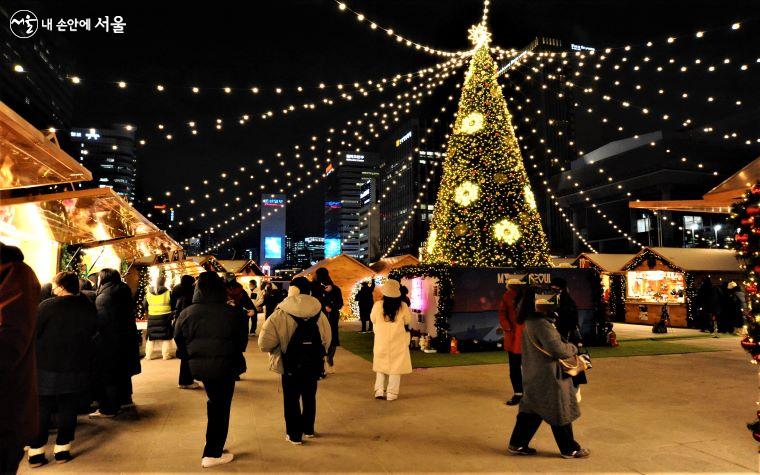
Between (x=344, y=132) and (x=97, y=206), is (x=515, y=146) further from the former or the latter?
(x=97, y=206)

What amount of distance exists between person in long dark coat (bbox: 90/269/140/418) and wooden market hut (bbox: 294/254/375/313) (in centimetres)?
1470

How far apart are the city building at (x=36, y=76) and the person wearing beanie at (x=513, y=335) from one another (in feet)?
122

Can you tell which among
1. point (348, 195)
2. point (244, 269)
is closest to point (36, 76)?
point (244, 269)

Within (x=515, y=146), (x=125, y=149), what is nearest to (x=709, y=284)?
(x=515, y=146)

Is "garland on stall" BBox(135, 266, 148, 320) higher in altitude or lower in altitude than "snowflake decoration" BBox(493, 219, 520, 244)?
lower

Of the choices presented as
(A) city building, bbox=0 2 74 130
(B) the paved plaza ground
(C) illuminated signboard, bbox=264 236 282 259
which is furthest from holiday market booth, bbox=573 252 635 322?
(C) illuminated signboard, bbox=264 236 282 259

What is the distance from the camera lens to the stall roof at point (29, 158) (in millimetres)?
4352

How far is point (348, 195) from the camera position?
138 metres

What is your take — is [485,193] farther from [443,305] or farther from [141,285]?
[141,285]

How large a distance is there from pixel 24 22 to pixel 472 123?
10.8 m

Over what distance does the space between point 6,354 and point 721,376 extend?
8.73m

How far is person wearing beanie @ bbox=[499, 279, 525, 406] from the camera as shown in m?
5.66

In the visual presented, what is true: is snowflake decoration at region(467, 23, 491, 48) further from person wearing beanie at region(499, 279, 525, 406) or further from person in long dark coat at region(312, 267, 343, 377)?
person wearing beanie at region(499, 279, 525, 406)

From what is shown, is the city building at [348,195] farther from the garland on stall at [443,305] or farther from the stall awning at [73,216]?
the stall awning at [73,216]
